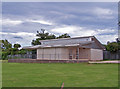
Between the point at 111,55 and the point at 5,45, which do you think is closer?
the point at 111,55

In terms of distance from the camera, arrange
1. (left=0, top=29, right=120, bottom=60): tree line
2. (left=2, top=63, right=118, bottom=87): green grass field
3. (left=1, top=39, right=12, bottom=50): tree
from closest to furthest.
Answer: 1. (left=2, top=63, right=118, bottom=87): green grass field
2. (left=0, top=29, right=120, bottom=60): tree line
3. (left=1, top=39, right=12, bottom=50): tree

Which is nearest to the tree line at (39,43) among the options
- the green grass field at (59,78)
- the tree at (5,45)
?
the tree at (5,45)

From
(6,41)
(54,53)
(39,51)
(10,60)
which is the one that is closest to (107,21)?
(54,53)

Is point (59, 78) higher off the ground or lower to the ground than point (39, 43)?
lower

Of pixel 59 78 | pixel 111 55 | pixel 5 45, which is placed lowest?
pixel 59 78

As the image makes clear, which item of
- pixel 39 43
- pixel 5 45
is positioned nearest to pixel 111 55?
pixel 39 43

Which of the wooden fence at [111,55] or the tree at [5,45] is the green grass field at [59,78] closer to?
the wooden fence at [111,55]

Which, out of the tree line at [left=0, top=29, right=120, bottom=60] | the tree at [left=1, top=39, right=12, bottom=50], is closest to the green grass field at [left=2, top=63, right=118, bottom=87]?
the tree line at [left=0, top=29, right=120, bottom=60]

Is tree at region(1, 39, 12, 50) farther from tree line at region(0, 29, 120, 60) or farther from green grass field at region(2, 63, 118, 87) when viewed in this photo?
green grass field at region(2, 63, 118, 87)

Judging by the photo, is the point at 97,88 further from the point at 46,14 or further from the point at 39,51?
the point at 39,51

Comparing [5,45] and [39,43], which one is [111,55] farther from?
[5,45]

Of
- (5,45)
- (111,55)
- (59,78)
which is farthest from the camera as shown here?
(5,45)

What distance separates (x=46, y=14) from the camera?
71.2 feet

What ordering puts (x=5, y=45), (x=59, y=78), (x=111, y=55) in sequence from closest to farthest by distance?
(x=59, y=78) → (x=111, y=55) → (x=5, y=45)
